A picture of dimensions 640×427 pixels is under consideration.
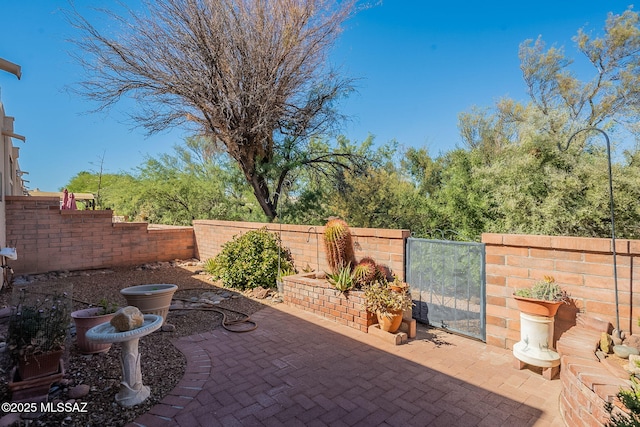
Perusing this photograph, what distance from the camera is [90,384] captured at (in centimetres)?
283

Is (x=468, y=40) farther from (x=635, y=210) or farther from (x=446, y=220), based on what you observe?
(x=635, y=210)

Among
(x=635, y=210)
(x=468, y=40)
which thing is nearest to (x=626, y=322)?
(x=635, y=210)

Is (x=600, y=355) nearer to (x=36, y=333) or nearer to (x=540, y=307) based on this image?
(x=540, y=307)

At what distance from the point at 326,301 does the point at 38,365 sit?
135 inches

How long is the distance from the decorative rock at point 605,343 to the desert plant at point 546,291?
468 millimetres

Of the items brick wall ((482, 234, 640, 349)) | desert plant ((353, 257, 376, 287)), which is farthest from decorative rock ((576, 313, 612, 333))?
desert plant ((353, 257, 376, 287))

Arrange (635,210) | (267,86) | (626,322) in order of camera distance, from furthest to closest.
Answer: (267,86)
(635,210)
(626,322)

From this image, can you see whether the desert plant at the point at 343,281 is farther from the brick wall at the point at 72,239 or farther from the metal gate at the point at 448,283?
the brick wall at the point at 72,239

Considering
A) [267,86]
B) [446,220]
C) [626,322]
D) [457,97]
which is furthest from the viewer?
[457,97]

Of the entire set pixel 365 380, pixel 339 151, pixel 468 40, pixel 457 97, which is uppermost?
pixel 468 40

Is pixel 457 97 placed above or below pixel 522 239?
above

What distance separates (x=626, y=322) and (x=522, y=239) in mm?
1136

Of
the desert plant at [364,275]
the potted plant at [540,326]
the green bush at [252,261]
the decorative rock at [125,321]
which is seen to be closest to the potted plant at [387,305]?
the desert plant at [364,275]

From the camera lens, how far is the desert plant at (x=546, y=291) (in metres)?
3.30
